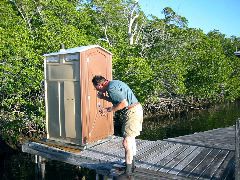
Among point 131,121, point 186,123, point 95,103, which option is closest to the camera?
point 131,121

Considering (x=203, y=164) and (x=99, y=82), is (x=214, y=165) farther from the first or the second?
(x=99, y=82)

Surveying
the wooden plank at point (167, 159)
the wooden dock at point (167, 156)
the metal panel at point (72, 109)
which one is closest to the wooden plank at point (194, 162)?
the wooden dock at point (167, 156)

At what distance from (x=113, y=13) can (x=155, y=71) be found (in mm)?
7756

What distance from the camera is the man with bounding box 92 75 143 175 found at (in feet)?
23.0

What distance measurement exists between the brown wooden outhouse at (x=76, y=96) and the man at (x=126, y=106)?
118 inches

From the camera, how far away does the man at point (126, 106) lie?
7.00 meters

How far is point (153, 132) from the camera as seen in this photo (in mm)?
24641

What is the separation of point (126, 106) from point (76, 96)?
3544 mm

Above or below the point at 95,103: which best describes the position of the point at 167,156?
below

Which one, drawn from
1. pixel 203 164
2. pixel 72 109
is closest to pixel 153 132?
pixel 72 109

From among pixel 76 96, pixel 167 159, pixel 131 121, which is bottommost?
pixel 167 159

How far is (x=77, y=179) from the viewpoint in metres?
14.9

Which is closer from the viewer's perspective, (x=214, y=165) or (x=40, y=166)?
(x=214, y=165)

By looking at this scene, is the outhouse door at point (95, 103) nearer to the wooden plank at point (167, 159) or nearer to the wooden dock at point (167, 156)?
the wooden dock at point (167, 156)
